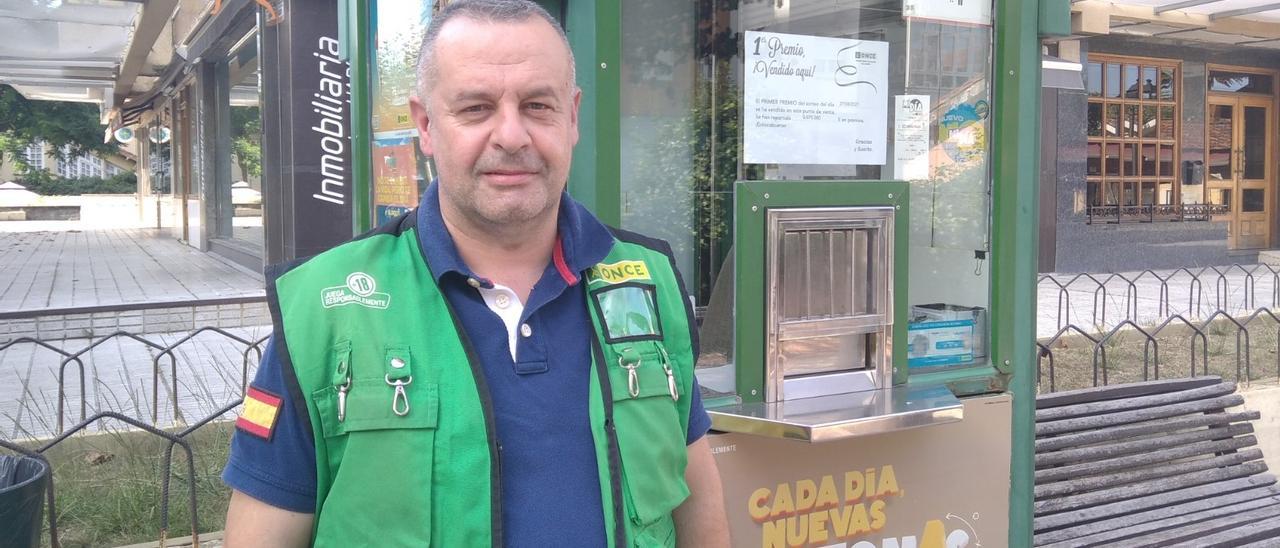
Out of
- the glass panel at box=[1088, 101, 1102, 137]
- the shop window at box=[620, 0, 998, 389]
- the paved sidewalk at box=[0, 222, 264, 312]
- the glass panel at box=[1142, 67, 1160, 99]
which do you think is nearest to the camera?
the shop window at box=[620, 0, 998, 389]

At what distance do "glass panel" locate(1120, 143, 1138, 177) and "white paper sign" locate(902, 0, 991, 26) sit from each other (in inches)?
498

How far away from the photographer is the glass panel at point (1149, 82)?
48.9 feet

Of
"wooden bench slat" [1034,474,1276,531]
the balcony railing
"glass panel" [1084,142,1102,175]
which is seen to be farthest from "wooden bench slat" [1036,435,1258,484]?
"glass panel" [1084,142,1102,175]

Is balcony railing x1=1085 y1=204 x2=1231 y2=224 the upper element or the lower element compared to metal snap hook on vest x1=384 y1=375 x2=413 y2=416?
upper

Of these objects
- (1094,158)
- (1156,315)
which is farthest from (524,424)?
(1094,158)

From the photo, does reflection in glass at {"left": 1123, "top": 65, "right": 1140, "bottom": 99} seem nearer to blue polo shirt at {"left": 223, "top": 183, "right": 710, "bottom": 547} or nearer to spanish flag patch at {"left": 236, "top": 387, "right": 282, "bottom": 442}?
blue polo shirt at {"left": 223, "top": 183, "right": 710, "bottom": 547}

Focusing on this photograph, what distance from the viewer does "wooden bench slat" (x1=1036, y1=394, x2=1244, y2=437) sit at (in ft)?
14.3

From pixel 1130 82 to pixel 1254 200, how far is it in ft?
11.9

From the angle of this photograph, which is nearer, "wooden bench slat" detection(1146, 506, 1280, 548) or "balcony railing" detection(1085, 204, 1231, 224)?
"wooden bench slat" detection(1146, 506, 1280, 548)

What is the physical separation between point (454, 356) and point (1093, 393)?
3.79m

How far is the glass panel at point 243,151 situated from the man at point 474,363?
45.7 feet

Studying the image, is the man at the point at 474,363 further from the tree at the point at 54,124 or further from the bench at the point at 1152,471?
the tree at the point at 54,124

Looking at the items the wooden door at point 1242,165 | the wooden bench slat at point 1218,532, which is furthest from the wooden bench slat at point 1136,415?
the wooden door at point 1242,165

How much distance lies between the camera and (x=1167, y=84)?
15.1 metres
